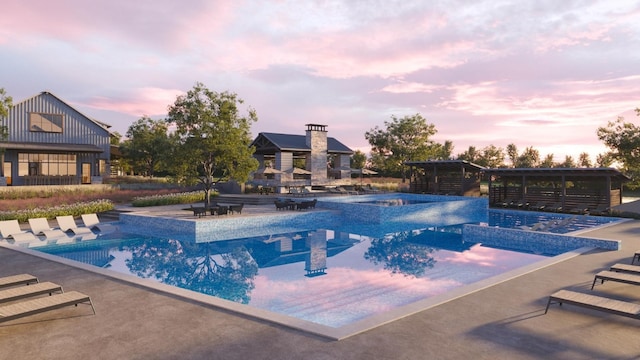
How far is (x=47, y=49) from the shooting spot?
16.7 m

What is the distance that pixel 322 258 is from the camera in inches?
521

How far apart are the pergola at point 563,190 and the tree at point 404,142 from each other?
1948 centimetres

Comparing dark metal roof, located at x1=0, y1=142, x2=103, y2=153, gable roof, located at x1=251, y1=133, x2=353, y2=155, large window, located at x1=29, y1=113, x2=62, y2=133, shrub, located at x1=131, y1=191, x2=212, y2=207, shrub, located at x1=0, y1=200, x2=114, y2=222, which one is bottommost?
shrub, located at x1=0, y1=200, x2=114, y2=222

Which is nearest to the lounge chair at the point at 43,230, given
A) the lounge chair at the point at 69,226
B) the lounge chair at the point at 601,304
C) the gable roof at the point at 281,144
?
the lounge chair at the point at 69,226

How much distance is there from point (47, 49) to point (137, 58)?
3560 millimetres

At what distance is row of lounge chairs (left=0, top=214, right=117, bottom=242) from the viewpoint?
14.4m

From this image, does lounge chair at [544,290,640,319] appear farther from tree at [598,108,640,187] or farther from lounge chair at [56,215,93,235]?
tree at [598,108,640,187]

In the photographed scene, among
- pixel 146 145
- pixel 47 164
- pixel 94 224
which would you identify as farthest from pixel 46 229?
pixel 146 145

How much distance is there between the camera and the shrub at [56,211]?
17.8m

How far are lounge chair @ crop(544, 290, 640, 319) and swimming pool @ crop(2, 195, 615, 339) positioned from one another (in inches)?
61.6

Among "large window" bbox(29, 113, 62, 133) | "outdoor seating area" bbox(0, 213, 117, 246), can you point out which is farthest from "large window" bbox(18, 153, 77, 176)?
"outdoor seating area" bbox(0, 213, 117, 246)

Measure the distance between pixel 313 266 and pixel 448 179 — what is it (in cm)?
2531

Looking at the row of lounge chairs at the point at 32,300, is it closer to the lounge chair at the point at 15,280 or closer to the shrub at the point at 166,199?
the lounge chair at the point at 15,280

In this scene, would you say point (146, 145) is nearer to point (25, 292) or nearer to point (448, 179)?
point (448, 179)
